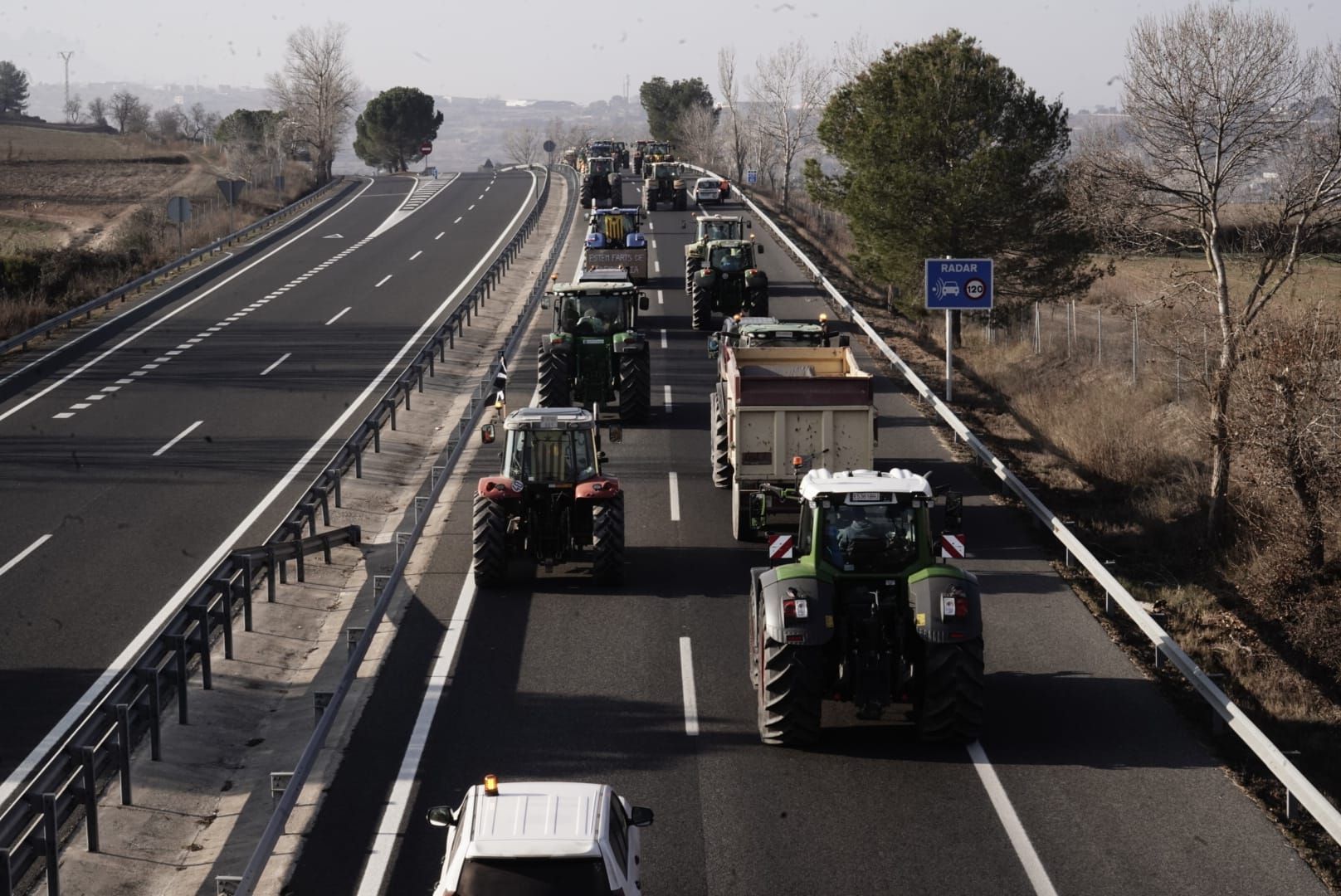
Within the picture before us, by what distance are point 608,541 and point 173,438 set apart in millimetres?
13339

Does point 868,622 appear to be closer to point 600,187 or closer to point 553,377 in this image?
point 553,377

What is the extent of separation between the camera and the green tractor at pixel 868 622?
42.9ft

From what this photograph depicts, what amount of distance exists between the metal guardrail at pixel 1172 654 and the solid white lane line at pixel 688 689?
4.89 metres

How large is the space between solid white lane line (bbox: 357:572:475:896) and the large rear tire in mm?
3317

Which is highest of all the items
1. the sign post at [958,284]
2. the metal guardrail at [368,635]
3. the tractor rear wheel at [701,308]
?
the sign post at [958,284]

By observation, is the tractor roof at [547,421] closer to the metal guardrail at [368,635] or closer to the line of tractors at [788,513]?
the line of tractors at [788,513]

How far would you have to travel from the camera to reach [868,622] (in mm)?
13391

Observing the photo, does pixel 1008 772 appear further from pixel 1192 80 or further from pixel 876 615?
pixel 1192 80

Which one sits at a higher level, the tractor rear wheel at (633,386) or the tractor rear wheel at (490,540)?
the tractor rear wheel at (633,386)

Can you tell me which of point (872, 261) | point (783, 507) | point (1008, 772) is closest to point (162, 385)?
point (783, 507)

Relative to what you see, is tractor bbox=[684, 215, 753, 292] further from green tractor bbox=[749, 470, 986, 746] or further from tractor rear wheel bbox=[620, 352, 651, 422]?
green tractor bbox=[749, 470, 986, 746]

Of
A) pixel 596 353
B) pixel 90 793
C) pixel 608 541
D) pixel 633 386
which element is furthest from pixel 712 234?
pixel 90 793

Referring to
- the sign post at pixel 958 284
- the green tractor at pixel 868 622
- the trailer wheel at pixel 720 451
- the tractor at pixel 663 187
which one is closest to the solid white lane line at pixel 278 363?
the trailer wheel at pixel 720 451

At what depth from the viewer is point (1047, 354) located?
43.0m
